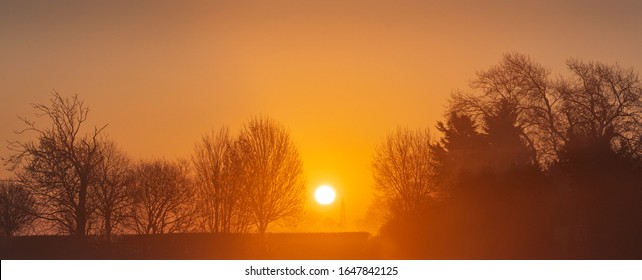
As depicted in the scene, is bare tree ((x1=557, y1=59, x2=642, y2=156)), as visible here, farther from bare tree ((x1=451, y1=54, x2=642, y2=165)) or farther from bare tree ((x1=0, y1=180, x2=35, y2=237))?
bare tree ((x1=0, y1=180, x2=35, y2=237))

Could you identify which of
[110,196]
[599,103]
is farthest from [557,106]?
[110,196]

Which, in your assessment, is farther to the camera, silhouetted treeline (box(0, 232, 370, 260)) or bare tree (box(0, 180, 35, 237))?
bare tree (box(0, 180, 35, 237))

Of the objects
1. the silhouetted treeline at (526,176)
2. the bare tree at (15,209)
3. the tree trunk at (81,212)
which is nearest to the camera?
the silhouetted treeline at (526,176)

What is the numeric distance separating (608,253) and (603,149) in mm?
3097

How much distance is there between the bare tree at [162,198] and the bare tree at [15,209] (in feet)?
15.1

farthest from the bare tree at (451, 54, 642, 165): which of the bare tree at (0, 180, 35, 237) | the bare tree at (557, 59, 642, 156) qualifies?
the bare tree at (0, 180, 35, 237)

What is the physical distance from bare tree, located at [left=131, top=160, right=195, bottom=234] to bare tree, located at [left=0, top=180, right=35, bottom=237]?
15.1 ft

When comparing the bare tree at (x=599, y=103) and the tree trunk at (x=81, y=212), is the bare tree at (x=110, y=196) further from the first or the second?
the bare tree at (x=599, y=103)

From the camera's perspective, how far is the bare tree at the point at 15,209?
2991cm

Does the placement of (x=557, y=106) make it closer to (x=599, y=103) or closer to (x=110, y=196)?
(x=599, y=103)

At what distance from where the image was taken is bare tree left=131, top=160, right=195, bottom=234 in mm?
35500

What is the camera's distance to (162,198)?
3659cm

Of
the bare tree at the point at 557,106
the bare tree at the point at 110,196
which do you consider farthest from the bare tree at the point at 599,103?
the bare tree at the point at 110,196
